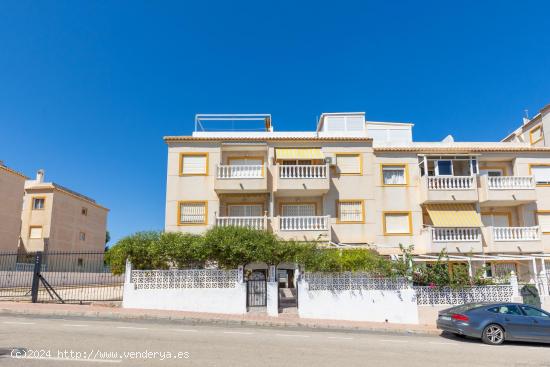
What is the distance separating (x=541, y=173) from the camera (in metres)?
25.0

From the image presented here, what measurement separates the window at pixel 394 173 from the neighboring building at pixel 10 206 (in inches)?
1210

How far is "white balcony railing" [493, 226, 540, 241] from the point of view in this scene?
2280 centimetres

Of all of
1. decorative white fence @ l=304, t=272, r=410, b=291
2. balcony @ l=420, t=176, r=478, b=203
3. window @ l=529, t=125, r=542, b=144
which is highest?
window @ l=529, t=125, r=542, b=144

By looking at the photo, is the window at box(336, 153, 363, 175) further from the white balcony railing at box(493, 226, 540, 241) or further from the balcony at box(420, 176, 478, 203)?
the white balcony railing at box(493, 226, 540, 241)

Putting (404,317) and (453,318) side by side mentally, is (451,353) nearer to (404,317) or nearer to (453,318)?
(453,318)

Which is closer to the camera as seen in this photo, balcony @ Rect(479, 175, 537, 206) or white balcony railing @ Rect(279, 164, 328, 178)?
white balcony railing @ Rect(279, 164, 328, 178)

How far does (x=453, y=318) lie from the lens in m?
12.3

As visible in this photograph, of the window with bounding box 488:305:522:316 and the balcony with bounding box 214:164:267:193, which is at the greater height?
the balcony with bounding box 214:164:267:193

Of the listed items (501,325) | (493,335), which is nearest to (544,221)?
(501,325)

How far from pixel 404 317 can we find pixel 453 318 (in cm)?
299

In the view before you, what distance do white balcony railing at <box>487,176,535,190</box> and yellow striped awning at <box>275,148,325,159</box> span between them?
34.3 ft

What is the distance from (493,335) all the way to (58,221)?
39.3 meters

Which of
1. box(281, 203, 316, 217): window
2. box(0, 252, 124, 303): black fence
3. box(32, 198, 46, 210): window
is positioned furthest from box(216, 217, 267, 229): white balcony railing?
box(32, 198, 46, 210): window

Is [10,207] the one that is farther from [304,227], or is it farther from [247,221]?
[304,227]
